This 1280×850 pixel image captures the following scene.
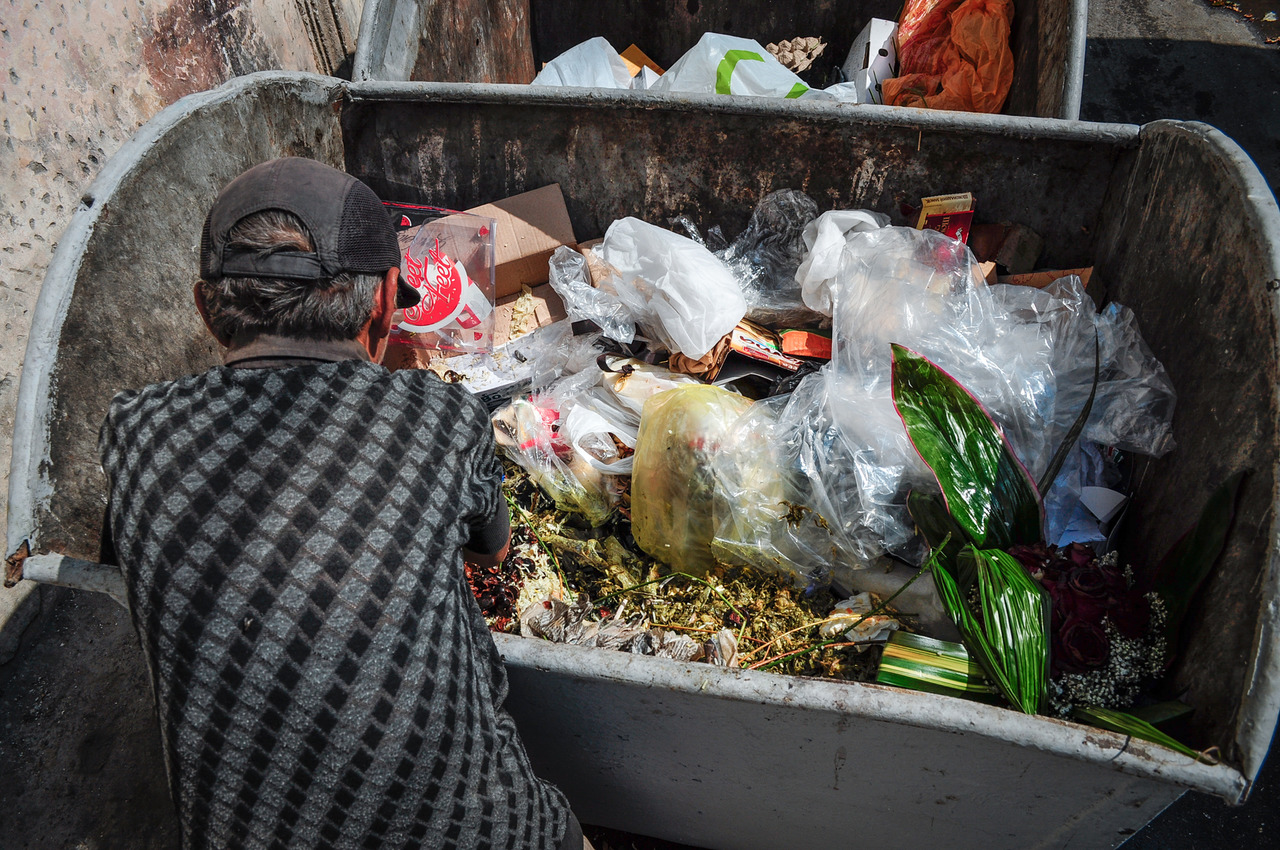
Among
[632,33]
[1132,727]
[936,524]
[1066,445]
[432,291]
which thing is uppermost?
[632,33]

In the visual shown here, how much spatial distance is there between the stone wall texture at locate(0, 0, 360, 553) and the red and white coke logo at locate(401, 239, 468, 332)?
3.45 feet

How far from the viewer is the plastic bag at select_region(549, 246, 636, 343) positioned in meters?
2.10

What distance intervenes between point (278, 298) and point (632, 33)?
272 centimetres

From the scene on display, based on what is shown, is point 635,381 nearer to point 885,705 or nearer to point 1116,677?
point 885,705

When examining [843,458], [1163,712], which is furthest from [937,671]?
[843,458]

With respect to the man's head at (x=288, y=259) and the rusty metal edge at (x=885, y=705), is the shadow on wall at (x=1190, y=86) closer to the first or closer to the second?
the rusty metal edge at (x=885, y=705)

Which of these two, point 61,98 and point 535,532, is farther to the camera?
point 61,98

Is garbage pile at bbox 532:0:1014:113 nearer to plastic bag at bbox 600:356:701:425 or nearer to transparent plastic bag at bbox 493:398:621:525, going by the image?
plastic bag at bbox 600:356:701:425

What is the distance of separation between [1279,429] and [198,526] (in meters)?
1.75

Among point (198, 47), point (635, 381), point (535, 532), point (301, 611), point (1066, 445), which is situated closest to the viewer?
point (301, 611)

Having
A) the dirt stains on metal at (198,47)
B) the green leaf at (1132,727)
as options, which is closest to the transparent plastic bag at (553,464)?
the green leaf at (1132,727)

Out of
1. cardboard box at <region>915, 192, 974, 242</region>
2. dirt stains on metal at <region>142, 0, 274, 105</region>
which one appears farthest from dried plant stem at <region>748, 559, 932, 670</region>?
dirt stains on metal at <region>142, 0, 274, 105</region>

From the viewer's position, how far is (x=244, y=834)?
108 centimetres

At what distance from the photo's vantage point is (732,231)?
91.6 inches
